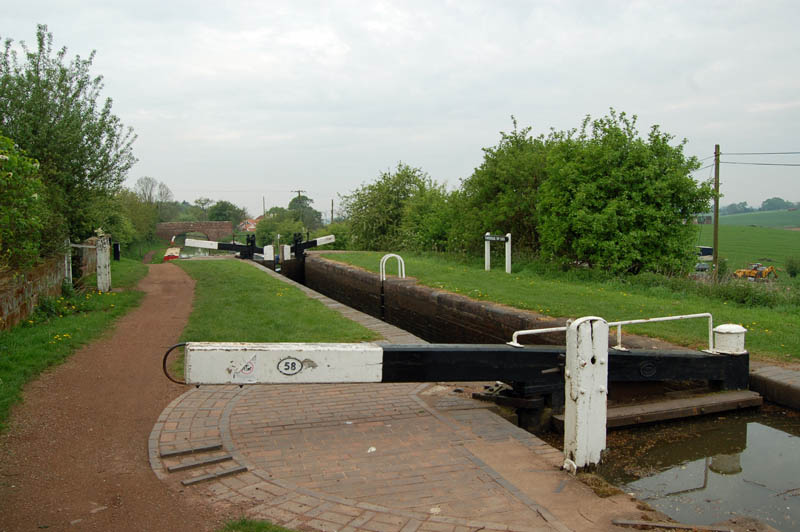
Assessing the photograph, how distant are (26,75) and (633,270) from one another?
13.5 meters

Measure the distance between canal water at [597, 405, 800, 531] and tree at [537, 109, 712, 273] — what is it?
814cm

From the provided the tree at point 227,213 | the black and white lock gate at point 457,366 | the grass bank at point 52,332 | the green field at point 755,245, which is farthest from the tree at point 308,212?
the black and white lock gate at point 457,366

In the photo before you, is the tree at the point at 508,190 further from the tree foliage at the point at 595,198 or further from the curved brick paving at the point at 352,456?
the curved brick paving at the point at 352,456

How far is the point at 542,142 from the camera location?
19.0 m

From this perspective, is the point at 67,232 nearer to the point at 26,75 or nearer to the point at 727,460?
the point at 26,75

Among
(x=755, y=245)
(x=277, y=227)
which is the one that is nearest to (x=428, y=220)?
(x=755, y=245)

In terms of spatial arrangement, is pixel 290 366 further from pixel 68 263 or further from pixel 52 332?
pixel 68 263

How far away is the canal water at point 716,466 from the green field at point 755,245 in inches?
1121

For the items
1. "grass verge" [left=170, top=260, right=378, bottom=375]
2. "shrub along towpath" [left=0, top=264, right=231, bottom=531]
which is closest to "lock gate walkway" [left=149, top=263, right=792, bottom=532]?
"shrub along towpath" [left=0, top=264, right=231, bottom=531]

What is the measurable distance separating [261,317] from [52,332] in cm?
310

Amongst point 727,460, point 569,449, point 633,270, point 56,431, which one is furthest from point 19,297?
point 633,270

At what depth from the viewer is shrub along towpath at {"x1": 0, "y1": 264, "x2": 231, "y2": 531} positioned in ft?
11.1

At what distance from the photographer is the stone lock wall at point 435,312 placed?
32.0ft

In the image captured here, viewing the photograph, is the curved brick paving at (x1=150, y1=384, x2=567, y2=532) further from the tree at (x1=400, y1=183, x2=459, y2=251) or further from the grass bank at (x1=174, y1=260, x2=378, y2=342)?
the tree at (x1=400, y1=183, x2=459, y2=251)
